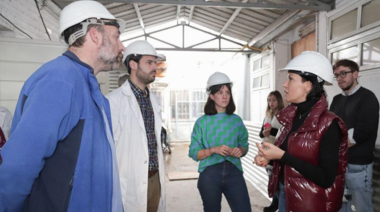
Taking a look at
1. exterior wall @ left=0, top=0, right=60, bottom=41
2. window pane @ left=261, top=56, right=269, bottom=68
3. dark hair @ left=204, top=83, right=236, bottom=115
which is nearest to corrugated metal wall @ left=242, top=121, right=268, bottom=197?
window pane @ left=261, top=56, right=269, bottom=68

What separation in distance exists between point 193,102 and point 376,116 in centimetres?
1093

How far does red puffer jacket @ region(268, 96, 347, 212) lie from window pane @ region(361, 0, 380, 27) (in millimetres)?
2526

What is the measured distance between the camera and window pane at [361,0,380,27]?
322 centimetres

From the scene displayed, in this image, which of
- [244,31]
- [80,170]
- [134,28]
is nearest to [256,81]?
[244,31]

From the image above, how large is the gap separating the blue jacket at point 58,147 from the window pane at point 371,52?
360cm

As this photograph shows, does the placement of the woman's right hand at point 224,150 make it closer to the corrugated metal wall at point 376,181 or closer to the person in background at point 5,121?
the corrugated metal wall at point 376,181

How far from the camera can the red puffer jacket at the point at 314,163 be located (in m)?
1.50

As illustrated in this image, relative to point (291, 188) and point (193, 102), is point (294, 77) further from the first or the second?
point (193, 102)

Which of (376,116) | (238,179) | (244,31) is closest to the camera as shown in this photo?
(238,179)

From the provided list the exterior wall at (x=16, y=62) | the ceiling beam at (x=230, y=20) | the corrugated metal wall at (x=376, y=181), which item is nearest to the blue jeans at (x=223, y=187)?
the corrugated metal wall at (x=376, y=181)

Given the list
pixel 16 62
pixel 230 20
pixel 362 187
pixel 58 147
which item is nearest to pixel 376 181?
pixel 362 187

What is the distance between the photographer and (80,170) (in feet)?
3.59

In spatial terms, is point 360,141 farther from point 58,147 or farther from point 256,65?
point 256,65

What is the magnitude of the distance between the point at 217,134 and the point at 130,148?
0.87 m
